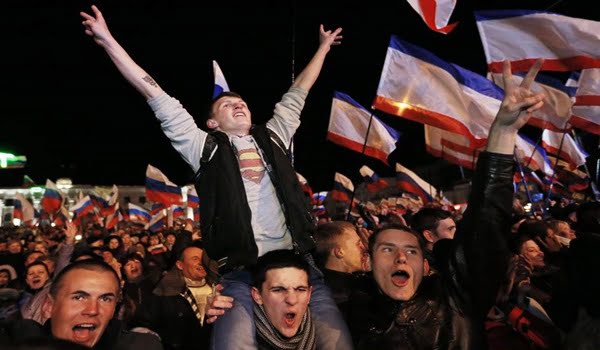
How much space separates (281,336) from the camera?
3172 mm

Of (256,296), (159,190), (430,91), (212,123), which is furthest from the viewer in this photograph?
(159,190)

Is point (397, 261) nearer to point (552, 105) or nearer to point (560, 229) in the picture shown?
point (560, 229)

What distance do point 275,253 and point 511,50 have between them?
668 cm

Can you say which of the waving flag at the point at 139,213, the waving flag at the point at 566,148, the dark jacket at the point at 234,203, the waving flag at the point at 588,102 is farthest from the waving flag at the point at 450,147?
the waving flag at the point at 139,213

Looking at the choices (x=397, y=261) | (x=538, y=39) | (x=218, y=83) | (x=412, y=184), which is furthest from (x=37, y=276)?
(x=412, y=184)

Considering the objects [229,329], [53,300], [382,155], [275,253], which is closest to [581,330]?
[275,253]

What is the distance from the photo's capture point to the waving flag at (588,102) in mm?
10102

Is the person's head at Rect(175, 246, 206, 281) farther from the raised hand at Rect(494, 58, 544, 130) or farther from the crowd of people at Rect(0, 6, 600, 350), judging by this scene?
the raised hand at Rect(494, 58, 544, 130)

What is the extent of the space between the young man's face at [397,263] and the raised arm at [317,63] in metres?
1.38

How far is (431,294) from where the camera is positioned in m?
3.00

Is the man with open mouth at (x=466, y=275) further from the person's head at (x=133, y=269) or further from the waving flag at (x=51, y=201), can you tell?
the waving flag at (x=51, y=201)

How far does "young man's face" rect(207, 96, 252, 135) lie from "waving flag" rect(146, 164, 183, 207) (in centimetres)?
2135

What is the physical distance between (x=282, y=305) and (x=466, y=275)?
1.06m

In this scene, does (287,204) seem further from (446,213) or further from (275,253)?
(446,213)
